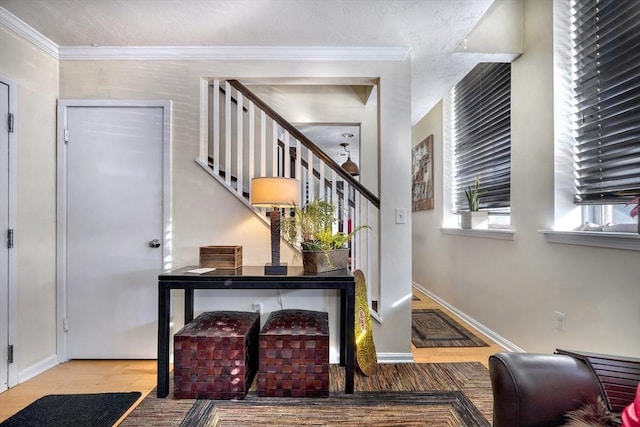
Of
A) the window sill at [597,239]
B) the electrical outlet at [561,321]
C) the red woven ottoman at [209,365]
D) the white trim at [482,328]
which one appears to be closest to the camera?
the window sill at [597,239]

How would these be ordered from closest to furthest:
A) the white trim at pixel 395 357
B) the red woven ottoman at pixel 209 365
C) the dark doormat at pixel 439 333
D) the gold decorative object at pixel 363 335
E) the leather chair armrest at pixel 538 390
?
the leather chair armrest at pixel 538 390, the red woven ottoman at pixel 209 365, the gold decorative object at pixel 363 335, the white trim at pixel 395 357, the dark doormat at pixel 439 333

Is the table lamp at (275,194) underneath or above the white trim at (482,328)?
above

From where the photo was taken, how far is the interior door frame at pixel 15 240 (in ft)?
6.95

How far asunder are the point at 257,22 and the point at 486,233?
8.52 ft

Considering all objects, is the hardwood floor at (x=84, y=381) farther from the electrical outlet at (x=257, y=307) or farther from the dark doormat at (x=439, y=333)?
the dark doormat at (x=439, y=333)

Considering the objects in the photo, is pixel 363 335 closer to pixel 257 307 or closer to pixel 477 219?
pixel 257 307

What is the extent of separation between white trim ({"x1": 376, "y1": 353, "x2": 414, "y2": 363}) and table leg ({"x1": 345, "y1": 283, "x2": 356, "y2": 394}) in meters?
0.54

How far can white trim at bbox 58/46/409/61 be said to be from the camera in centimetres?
248

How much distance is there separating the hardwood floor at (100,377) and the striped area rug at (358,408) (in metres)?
0.30

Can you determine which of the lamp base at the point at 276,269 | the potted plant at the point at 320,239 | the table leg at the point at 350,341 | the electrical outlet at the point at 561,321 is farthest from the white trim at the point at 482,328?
the lamp base at the point at 276,269

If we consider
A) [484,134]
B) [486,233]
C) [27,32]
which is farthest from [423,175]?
[27,32]

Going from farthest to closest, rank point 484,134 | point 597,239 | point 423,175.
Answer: point 423,175, point 484,134, point 597,239

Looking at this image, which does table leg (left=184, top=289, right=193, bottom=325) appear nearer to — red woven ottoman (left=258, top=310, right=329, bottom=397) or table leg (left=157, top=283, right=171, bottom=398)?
table leg (left=157, top=283, right=171, bottom=398)

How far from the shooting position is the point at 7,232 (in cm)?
210
